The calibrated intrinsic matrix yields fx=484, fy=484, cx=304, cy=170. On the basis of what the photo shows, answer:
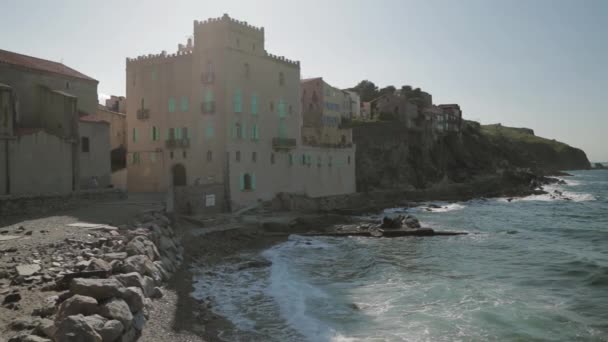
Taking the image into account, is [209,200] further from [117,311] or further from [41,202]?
[117,311]

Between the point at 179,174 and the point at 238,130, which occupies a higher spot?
the point at 238,130

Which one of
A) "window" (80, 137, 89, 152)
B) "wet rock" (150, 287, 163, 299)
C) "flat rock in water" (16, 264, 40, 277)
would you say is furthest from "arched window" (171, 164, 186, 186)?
"flat rock in water" (16, 264, 40, 277)

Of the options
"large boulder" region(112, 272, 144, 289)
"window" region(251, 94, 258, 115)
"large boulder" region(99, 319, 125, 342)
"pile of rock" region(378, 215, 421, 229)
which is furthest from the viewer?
"window" region(251, 94, 258, 115)

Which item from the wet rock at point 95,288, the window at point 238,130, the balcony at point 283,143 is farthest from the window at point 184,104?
the wet rock at point 95,288

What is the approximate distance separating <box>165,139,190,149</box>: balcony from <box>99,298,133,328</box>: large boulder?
26715mm

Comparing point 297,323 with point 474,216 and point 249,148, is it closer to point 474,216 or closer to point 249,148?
point 249,148

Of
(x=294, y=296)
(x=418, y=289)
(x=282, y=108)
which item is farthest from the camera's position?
(x=282, y=108)

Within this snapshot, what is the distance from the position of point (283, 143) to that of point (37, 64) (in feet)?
60.2

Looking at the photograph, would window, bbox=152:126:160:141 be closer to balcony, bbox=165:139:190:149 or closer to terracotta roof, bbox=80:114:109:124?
balcony, bbox=165:139:190:149

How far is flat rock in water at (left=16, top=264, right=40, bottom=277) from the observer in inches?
453

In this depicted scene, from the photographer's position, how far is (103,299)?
10.0 metres

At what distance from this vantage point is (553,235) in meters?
33.8

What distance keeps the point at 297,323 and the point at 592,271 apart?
1475cm

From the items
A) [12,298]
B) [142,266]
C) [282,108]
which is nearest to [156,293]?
[142,266]
